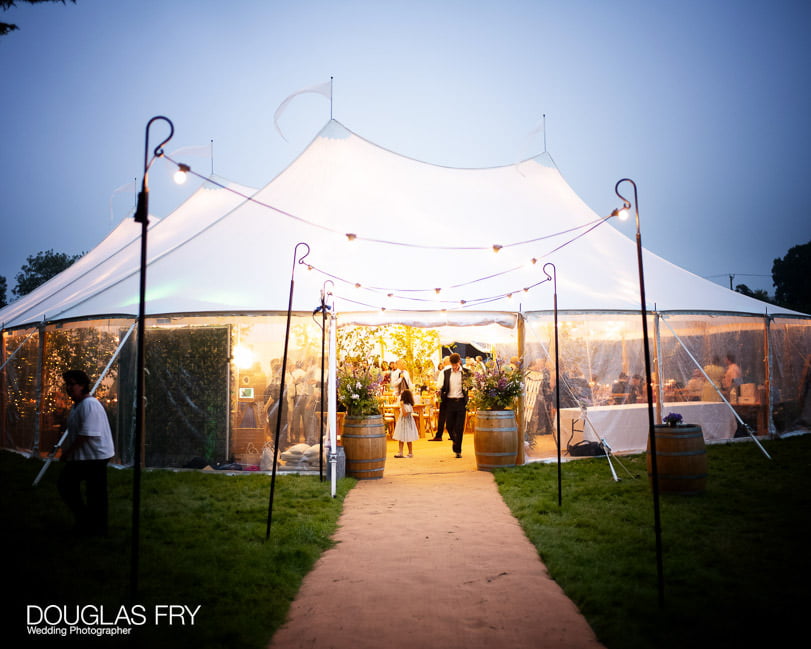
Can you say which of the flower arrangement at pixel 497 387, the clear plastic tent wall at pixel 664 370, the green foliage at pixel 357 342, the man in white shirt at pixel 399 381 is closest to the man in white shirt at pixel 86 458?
the green foliage at pixel 357 342

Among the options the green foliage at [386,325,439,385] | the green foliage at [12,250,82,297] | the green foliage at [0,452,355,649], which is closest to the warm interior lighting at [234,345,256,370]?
the green foliage at [0,452,355,649]

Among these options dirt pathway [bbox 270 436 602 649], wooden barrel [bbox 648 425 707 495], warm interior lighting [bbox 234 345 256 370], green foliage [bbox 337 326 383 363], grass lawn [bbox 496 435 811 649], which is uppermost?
green foliage [bbox 337 326 383 363]

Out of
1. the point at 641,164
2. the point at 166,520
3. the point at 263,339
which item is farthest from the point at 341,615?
the point at 641,164

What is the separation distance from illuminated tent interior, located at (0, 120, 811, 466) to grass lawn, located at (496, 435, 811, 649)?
2.28 meters

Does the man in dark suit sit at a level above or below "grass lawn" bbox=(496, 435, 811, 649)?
above

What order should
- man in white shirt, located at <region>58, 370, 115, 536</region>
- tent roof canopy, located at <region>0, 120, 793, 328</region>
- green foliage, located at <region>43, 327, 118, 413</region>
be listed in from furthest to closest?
tent roof canopy, located at <region>0, 120, 793, 328</region>, green foliage, located at <region>43, 327, 118, 413</region>, man in white shirt, located at <region>58, 370, 115, 536</region>

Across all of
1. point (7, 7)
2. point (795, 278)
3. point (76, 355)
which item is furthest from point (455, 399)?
point (795, 278)

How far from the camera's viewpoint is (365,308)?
9.32 m

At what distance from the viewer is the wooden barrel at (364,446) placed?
825cm

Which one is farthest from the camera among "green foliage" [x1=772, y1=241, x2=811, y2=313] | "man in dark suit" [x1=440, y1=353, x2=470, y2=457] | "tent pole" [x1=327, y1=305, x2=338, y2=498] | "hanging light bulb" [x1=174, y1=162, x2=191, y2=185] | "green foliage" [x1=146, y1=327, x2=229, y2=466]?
"green foliage" [x1=772, y1=241, x2=811, y2=313]

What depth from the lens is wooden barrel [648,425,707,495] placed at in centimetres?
654

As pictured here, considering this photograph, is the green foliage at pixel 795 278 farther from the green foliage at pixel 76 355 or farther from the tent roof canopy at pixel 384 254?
the green foliage at pixel 76 355

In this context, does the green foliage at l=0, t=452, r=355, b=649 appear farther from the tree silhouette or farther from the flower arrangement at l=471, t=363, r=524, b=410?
the tree silhouette

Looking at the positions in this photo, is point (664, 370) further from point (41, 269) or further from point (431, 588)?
point (41, 269)
